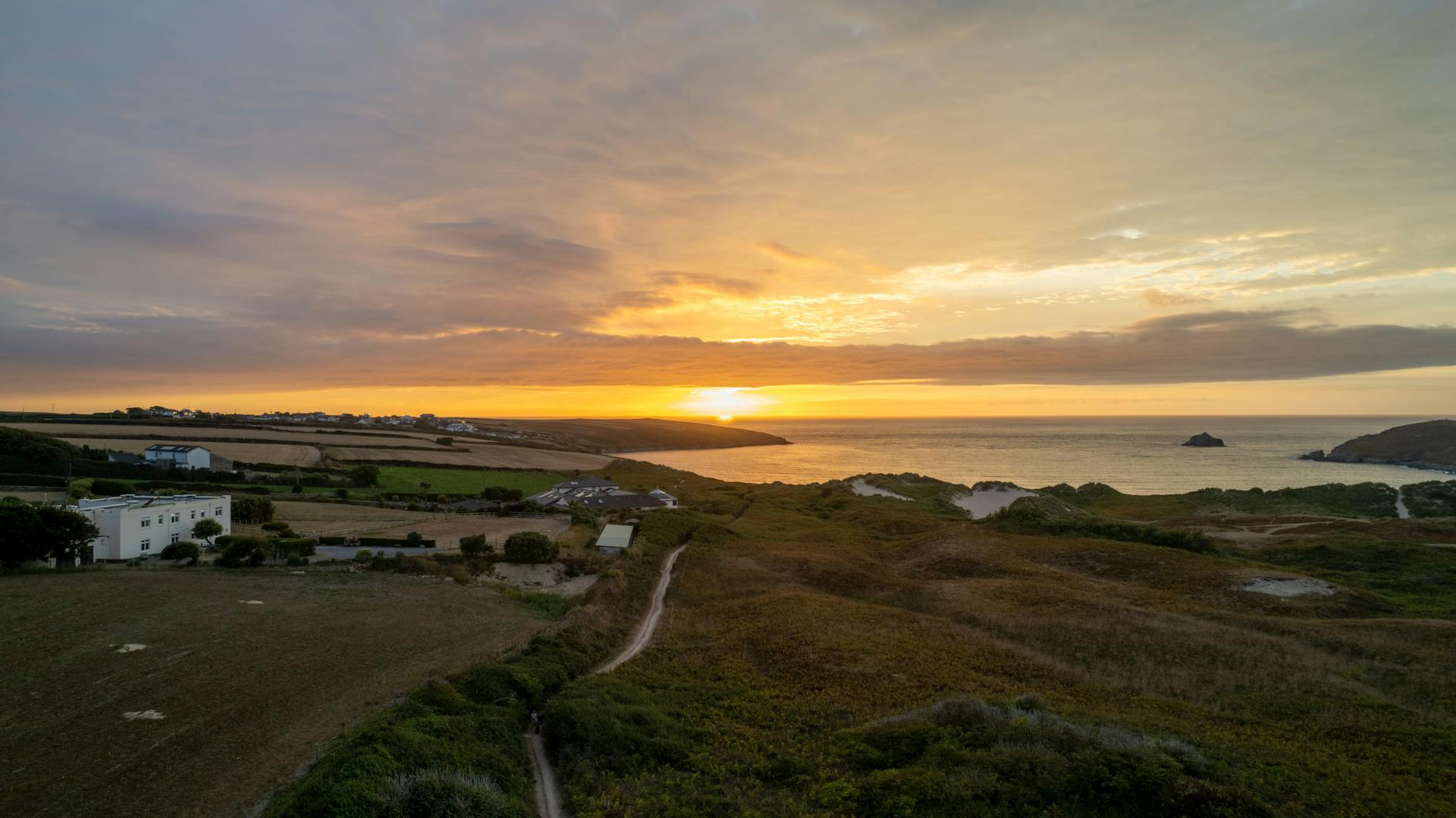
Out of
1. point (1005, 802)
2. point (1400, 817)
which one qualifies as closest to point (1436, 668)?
point (1400, 817)

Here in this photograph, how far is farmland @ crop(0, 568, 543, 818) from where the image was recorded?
14.7 m

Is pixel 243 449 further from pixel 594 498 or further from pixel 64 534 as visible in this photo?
pixel 64 534

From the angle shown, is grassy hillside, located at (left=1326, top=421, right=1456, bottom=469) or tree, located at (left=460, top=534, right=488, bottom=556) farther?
grassy hillside, located at (left=1326, top=421, right=1456, bottom=469)

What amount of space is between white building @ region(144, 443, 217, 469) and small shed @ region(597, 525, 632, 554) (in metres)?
52.6

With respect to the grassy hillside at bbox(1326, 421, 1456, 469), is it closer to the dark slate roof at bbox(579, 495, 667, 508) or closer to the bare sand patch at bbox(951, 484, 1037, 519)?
the bare sand patch at bbox(951, 484, 1037, 519)

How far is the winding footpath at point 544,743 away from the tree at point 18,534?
35.4 m

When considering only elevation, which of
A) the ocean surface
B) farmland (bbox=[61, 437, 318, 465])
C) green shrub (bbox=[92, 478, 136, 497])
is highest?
farmland (bbox=[61, 437, 318, 465])

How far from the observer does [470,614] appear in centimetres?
3212

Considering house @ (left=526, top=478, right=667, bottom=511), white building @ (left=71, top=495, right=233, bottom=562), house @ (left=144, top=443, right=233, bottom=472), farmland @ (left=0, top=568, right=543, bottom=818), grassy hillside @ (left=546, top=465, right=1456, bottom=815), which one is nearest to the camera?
grassy hillside @ (left=546, top=465, right=1456, bottom=815)

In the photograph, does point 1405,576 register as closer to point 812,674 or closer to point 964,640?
point 964,640

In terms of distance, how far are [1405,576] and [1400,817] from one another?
31.7 meters

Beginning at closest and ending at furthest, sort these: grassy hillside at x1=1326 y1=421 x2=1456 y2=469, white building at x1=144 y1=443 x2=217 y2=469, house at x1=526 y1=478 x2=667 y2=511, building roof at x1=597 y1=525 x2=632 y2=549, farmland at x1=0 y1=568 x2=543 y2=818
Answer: farmland at x1=0 y1=568 x2=543 y2=818 < building roof at x1=597 y1=525 x2=632 y2=549 < house at x1=526 y1=478 x2=667 y2=511 < white building at x1=144 y1=443 x2=217 y2=469 < grassy hillside at x1=1326 y1=421 x2=1456 y2=469

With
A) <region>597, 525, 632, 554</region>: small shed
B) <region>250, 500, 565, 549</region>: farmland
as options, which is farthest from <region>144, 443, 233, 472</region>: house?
<region>597, 525, 632, 554</region>: small shed

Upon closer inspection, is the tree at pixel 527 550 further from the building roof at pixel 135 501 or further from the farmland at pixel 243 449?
the farmland at pixel 243 449
